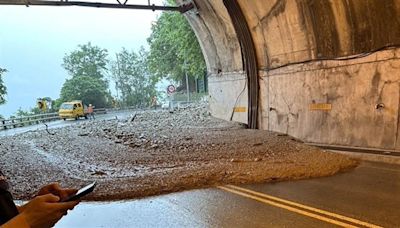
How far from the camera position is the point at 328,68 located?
11.1 m

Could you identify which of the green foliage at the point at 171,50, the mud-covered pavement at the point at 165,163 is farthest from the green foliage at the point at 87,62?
the mud-covered pavement at the point at 165,163

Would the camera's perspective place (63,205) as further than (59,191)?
No

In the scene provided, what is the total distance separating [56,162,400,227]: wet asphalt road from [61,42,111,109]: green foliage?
46.3 meters

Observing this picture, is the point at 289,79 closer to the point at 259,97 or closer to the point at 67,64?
the point at 259,97

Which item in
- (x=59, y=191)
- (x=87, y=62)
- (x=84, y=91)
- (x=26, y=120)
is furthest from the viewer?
(x=87, y=62)

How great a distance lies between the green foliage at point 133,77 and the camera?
6507 centimetres

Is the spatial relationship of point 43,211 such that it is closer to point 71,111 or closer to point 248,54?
point 248,54

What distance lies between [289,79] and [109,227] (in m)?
9.51

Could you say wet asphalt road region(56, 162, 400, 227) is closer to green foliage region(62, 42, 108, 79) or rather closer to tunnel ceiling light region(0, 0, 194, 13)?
tunnel ceiling light region(0, 0, 194, 13)

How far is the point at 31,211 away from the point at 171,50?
42953 millimetres

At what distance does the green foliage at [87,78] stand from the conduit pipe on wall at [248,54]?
39172mm

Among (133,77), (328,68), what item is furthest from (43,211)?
(133,77)

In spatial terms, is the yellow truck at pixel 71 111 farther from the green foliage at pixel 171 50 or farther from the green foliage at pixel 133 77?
the green foliage at pixel 133 77

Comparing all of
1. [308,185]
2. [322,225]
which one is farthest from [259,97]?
[322,225]
